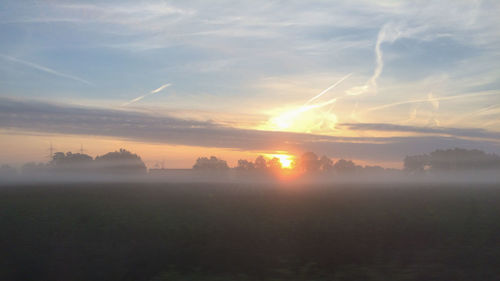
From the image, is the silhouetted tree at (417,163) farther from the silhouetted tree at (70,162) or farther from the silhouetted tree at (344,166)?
the silhouetted tree at (70,162)

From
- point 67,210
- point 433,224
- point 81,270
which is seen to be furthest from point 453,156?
point 81,270

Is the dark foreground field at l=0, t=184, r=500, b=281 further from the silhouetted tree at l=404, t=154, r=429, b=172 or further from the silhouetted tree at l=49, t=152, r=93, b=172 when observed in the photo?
the silhouetted tree at l=49, t=152, r=93, b=172

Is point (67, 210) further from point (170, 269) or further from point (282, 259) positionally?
point (282, 259)

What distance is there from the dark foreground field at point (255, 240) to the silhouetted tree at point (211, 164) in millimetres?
60641

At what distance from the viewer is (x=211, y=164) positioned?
82750 millimetres

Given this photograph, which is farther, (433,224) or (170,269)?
(433,224)

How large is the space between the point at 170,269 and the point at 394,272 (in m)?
5.09

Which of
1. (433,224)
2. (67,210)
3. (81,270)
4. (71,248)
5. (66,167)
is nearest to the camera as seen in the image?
(81,270)

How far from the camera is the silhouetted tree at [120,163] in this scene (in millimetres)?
78969

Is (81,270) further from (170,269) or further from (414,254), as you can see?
(414,254)

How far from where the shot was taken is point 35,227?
14.8m

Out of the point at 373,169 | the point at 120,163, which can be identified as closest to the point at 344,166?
the point at 373,169

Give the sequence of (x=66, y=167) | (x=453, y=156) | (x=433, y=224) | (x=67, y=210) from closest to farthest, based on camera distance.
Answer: (x=433, y=224)
(x=67, y=210)
(x=453, y=156)
(x=66, y=167)

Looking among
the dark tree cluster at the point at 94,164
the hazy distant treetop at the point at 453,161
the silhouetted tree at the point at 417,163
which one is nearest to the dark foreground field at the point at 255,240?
the hazy distant treetop at the point at 453,161
